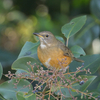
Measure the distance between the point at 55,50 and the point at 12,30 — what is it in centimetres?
275

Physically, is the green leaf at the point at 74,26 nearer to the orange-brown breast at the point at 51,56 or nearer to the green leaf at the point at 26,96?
the orange-brown breast at the point at 51,56

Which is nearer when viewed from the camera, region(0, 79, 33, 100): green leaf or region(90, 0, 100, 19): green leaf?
region(0, 79, 33, 100): green leaf

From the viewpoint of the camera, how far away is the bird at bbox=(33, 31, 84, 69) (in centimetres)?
270

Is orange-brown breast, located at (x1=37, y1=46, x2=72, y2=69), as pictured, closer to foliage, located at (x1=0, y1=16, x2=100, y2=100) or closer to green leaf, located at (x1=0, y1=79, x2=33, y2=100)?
foliage, located at (x1=0, y1=16, x2=100, y2=100)

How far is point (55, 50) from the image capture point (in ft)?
9.46

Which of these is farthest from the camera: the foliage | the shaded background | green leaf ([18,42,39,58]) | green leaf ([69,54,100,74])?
the shaded background

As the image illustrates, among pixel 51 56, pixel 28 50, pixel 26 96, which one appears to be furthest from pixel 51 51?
pixel 26 96

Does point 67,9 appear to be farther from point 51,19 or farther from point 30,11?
point 30,11

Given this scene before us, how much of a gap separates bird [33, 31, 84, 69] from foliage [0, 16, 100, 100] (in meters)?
0.10

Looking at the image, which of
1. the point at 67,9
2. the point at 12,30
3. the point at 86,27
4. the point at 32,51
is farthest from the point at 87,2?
the point at 32,51

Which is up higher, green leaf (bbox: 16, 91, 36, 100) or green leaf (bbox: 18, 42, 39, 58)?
green leaf (bbox: 18, 42, 39, 58)

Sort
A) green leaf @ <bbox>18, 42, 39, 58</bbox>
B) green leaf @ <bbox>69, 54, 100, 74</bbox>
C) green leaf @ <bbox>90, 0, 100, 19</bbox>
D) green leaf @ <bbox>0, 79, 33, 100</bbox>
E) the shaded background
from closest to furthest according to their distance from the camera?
green leaf @ <bbox>0, 79, 33, 100</bbox>, green leaf @ <bbox>18, 42, 39, 58</bbox>, green leaf @ <bbox>69, 54, 100, 74</bbox>, green leaf @ <bbox>90, 0, 100, 19</bbox>, the shaded background

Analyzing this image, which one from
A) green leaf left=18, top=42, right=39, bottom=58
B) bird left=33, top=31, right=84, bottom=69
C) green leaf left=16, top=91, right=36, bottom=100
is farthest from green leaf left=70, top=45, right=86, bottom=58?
green leaf left=16, top=91, right=36, bottom=100

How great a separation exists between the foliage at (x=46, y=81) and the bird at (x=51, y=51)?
4.0 inches
